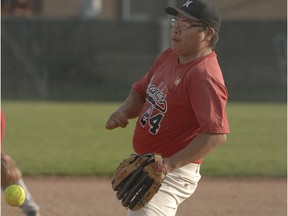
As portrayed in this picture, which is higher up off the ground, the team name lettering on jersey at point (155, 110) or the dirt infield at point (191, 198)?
the team name lettering on jersey at point (155, 110)

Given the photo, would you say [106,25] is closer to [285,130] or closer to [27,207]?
[285,130]

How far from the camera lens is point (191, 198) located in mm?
8922

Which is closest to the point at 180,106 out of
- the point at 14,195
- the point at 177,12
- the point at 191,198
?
the point at 177,12

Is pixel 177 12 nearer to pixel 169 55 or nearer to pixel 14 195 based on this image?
pixel 169 55

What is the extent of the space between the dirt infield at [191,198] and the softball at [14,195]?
120cm

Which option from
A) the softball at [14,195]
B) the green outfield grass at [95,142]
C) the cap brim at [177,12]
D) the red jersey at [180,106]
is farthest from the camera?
the green outfield grass at [95,142]

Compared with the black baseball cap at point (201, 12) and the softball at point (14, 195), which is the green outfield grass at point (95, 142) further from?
the black baseball cap at point (201, 12)

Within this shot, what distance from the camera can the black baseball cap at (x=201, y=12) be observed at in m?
5.02

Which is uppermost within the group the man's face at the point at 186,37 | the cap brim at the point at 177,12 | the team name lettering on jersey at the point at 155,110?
the cap brim at the point at 177,12

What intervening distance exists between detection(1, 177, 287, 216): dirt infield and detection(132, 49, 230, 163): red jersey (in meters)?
2.96

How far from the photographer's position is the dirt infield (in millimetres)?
8133

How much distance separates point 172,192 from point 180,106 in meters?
0.49

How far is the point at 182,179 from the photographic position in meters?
5.02

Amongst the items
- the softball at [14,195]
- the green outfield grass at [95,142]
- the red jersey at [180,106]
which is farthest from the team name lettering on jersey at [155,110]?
the green outfield grass at [95,142]
